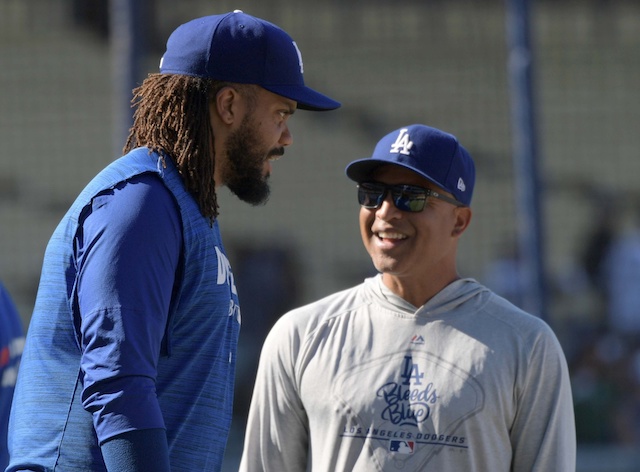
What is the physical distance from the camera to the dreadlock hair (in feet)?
7.48

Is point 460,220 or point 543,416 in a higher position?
point 460,220

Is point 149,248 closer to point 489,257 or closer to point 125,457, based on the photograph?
point 125,457

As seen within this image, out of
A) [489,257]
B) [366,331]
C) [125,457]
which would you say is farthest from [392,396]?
[489,257]

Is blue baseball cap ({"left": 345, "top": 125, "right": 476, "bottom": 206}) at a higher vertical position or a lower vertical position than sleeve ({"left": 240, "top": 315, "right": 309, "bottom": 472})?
higher

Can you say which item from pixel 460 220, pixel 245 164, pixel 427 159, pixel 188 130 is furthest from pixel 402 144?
pixel 188 130

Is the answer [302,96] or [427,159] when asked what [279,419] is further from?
[302,96]

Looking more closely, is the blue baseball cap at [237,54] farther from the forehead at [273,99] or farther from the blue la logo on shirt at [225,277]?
the blue la logo on shirt at [225,277]

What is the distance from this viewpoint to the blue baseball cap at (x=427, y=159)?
10.0 feet

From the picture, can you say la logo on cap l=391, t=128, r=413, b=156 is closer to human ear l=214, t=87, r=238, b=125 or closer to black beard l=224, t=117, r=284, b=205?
black beard l=224, t=117, r=284, b=205

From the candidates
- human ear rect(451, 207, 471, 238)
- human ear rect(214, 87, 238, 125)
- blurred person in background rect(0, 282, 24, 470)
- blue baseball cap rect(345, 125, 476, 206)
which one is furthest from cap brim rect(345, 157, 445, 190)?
blurred person in background rect(0, 282, 24, 470)

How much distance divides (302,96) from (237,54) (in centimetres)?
19

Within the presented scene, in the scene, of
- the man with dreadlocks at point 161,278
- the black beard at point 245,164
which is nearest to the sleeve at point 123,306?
the man with dreadlocks at point 161,278

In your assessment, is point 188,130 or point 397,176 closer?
point 188,130

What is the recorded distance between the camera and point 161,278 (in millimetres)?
2082
